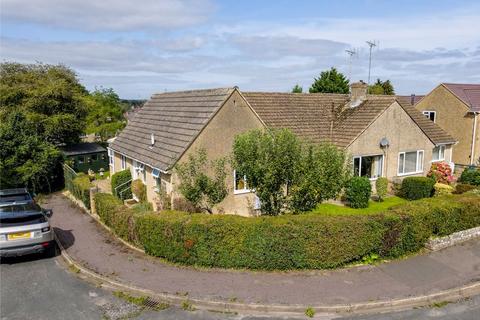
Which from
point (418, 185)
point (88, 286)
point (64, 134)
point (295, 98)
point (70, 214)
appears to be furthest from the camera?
point (64, 134)

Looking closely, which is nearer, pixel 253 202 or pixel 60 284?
pixel 60 284

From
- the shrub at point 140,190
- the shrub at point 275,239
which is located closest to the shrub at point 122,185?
the shrub at point 140,190

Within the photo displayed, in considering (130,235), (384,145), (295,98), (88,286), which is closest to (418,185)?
(384,145)

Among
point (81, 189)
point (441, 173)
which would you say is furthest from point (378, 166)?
point (81, 189)

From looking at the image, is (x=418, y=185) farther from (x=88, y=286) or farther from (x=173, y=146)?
(x=88, y=286)

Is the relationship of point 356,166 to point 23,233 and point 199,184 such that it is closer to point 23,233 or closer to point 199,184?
point 199,184

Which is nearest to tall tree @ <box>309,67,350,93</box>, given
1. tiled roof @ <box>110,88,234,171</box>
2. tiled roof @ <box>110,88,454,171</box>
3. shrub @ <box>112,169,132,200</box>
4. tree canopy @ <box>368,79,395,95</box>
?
tree canopy @ <box>368,79,395,95</box>

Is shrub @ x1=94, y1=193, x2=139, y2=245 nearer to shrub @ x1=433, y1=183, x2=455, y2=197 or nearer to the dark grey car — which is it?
the dark grey car
